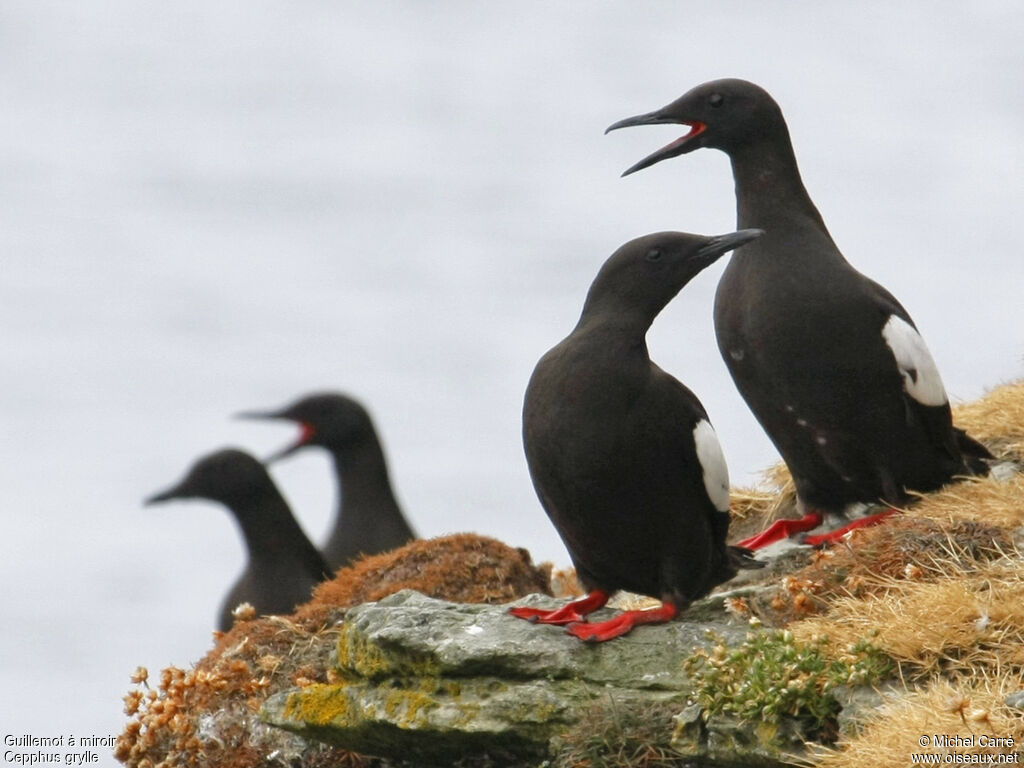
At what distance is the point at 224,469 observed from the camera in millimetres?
11977

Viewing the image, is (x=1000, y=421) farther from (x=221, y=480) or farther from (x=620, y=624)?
(x=221, y=480)

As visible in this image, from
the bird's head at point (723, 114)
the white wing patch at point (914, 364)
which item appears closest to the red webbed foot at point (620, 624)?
the white wing patch at point (914, 364)

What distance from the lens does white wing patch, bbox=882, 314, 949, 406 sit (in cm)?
849

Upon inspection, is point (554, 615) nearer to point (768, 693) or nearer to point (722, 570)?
point (722, 570)

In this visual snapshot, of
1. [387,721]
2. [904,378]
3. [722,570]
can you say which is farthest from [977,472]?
[387,721]

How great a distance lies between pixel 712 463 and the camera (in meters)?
7.24

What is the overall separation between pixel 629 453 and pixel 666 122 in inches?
103

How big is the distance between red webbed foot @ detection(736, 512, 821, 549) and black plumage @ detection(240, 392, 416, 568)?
4.17 m

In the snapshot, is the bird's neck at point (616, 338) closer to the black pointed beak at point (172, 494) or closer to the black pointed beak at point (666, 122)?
the black pointed beak at point (666, 122)

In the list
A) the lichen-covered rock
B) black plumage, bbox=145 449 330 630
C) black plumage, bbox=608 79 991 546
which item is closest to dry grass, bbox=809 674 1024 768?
the lichen-covered rock

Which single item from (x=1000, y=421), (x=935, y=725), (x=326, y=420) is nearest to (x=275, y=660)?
(x=935, y=725)

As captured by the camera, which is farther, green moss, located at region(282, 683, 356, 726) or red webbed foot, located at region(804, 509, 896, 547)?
red webbed foot, located at region(804, 509, 896, 547)

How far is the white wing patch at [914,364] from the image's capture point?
849cm

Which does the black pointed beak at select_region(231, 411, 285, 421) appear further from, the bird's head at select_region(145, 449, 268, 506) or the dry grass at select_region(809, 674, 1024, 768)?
the dry grass at select_region(809, 674, 1024, 768)
